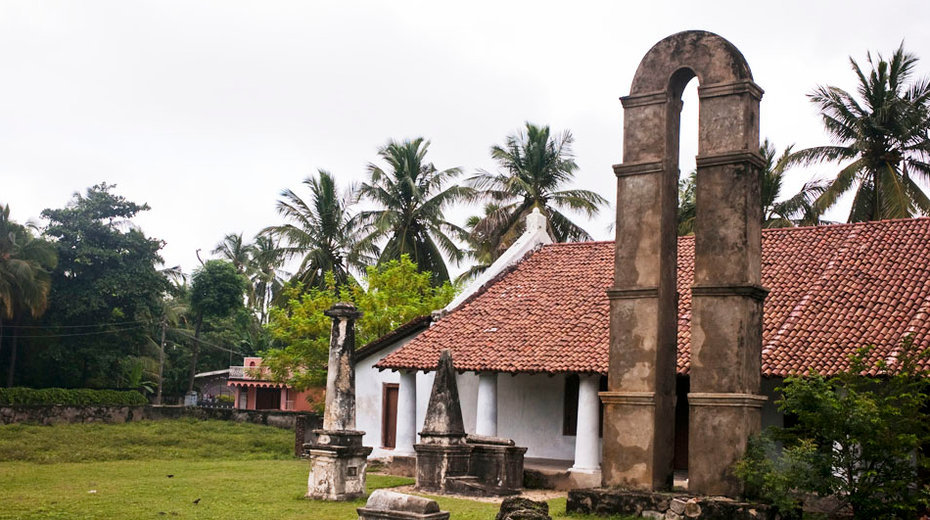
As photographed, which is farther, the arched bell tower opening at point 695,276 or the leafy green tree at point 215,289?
the leafy green tree at point 215,289

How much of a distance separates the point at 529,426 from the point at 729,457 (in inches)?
384

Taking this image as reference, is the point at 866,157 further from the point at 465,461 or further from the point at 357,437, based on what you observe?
the point at 357,437

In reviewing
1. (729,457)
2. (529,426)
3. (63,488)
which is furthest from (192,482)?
(729,457)

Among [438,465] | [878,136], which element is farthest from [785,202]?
[438,465]

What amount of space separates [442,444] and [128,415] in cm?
1907

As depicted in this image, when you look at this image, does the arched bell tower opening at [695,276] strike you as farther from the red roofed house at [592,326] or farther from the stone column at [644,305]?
the red roofed house at [592,326]

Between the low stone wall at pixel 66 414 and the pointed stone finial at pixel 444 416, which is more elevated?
the pointed stone finial at pixel 444 416

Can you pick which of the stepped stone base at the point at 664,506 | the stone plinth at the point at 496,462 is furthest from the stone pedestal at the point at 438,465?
the stepped stone base at the point at 664,506

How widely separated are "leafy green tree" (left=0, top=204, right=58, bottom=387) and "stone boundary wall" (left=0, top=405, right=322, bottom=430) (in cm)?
732

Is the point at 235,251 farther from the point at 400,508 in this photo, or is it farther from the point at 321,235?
the point at 400,508

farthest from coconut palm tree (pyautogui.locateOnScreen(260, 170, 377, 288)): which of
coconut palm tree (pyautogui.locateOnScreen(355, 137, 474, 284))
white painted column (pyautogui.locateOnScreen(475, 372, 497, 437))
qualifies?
white painted column (pyautogui.locateOnScreen(475, 372, 497, 437))

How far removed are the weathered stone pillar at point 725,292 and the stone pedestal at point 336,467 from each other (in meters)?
5.48

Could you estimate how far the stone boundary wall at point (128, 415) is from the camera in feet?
92.2

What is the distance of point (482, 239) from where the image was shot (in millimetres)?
33312
